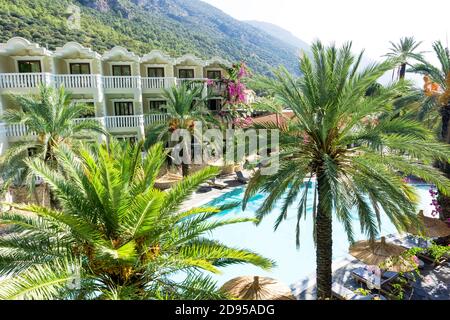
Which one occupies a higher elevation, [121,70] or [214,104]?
[121,70]

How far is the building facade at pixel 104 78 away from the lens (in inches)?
736

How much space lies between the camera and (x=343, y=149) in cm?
832

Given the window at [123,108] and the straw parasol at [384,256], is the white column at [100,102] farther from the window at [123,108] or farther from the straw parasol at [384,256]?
the straw parasol at [384,256]

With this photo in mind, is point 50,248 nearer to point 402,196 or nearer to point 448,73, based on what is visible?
point 402,196

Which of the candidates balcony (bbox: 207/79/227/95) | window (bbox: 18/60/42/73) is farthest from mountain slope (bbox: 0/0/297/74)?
window (bbox: 18/60/42/73)

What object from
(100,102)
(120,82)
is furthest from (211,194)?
(120,82)

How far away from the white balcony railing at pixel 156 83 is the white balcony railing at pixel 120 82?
162 cm

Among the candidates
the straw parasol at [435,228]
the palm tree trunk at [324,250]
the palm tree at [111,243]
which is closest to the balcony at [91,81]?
the palm tree at [111,243]

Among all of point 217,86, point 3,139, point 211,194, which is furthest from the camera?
point 217,86

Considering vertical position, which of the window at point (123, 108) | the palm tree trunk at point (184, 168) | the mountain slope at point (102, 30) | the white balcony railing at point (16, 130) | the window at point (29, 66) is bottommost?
the palm tree trunk at point (184, 168)

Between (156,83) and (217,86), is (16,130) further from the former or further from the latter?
(217,86)

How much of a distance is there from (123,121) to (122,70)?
4607 mm

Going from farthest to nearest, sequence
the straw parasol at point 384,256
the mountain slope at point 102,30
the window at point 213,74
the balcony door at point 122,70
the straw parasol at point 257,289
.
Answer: the mountain slope at point 102,30, the window at point 213,74, the balcony door at point 122,70, the straw parasol at point 384,256, the straw parasol at point 257,289
